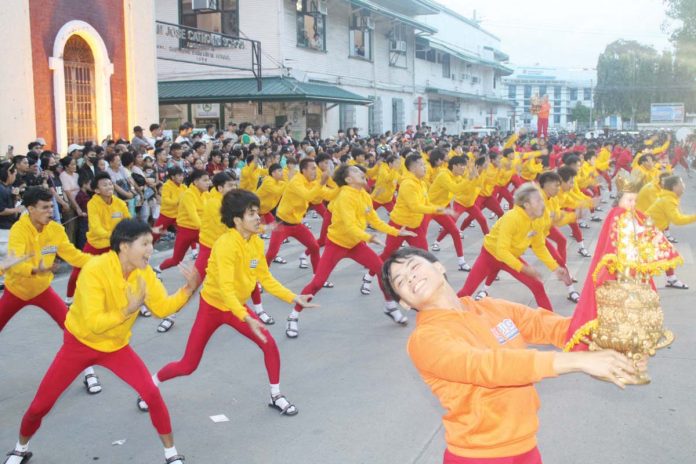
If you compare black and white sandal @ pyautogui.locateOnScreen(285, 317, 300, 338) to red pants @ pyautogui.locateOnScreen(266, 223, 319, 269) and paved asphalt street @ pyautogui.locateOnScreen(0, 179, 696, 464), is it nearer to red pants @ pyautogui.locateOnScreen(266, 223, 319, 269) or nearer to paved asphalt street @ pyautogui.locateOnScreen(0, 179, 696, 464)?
paved asphalt street @ pyautogui.locateOnScreen(0, 179, 696, 464)

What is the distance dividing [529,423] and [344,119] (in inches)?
1071

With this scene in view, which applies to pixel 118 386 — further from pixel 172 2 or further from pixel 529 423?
pixel 172 2

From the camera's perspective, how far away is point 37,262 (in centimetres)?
576

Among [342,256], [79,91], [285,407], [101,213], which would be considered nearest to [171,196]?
[101,213]

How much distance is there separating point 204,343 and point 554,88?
131 m

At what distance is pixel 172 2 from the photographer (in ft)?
85.2

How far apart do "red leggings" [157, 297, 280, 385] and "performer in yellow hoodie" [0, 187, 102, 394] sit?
102 cm

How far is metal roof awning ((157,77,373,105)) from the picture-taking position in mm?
22891

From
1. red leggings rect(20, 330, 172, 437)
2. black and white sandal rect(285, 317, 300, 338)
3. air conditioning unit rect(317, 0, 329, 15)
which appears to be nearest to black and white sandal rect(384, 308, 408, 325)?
black and white sandal rect(285, 317, 300, 338)

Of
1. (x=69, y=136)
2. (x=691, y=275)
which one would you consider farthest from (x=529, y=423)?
(x=69, y=136)

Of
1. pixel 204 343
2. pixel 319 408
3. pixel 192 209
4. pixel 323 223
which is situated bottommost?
pixel 319 408

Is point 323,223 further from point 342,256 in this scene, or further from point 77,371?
point 77,371

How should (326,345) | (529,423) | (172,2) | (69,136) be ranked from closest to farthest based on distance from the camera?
(529,423) → (326,345) → (69,136) → (172,2)

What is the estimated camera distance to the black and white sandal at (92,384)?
19.3 ft
